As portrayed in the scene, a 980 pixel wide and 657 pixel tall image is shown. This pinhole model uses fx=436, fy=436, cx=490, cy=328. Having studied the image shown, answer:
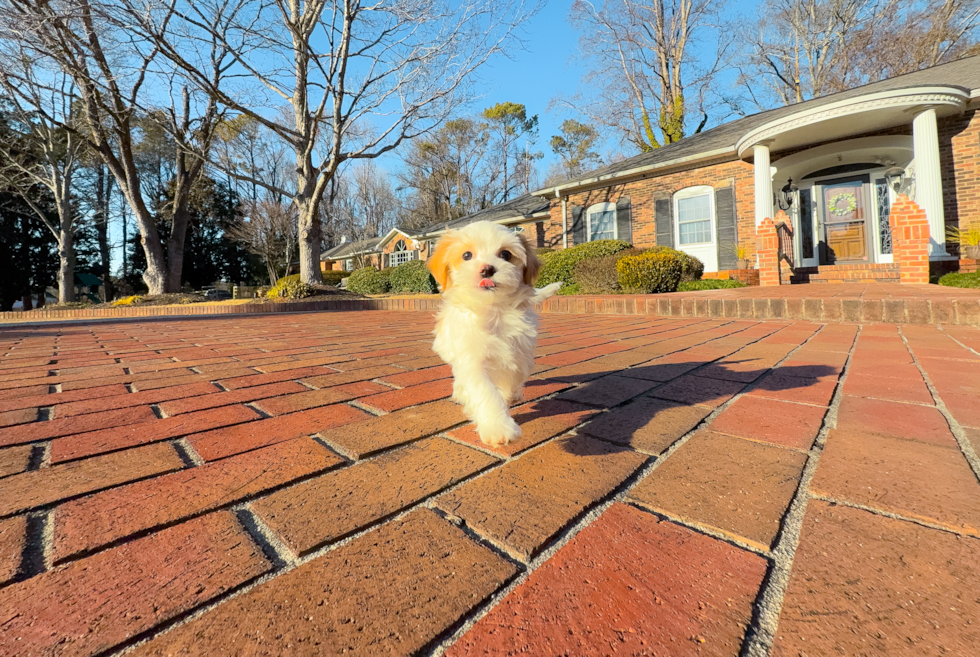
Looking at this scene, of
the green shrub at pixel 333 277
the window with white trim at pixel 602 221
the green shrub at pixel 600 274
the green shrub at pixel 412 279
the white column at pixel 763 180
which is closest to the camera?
the green shrub at pixel 600 274

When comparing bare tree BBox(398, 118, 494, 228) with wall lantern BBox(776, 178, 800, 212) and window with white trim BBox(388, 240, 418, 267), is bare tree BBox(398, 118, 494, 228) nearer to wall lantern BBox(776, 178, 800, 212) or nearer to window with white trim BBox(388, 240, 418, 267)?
window with white trim BBox(388, 240, 418, 267)

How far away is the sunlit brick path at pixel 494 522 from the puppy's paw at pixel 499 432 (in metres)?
0.06

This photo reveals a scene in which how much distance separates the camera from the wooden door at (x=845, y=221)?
11.7 metres

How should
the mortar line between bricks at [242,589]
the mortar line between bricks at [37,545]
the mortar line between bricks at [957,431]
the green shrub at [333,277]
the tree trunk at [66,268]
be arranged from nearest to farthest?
the mortar line between bricks at [242,589], the mortar line between bricks at [37,545], the mortar line between bricks at [957,431], the tree trunk at [66,268], the green shrub at [333,277]

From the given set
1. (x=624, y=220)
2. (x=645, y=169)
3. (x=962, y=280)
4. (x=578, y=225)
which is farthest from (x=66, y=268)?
(x=962, y=280)

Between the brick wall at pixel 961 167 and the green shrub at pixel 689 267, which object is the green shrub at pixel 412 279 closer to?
the green shrub at pixel 689 267

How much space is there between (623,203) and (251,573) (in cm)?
1567

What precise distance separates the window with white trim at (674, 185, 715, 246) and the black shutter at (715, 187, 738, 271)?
235mm

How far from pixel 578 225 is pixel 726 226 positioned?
5135 millimetres

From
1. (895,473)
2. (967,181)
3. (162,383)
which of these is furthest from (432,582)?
(967,181)

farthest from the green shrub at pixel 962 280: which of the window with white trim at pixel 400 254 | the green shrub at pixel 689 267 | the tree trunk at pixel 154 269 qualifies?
the window with white trim at pixel 400 254

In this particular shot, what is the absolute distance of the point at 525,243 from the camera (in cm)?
196

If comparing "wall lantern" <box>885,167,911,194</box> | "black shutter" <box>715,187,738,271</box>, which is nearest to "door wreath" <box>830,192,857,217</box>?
"wall lantern" <box>885,167,911,194</box>

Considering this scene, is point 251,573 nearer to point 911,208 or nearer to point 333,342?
point 333,342
